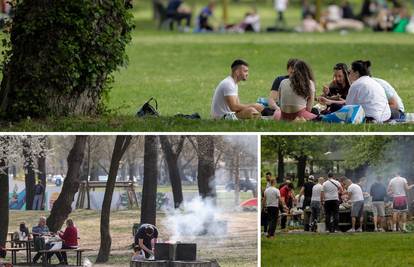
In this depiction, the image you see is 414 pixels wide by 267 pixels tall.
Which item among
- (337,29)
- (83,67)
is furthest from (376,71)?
(337,29)

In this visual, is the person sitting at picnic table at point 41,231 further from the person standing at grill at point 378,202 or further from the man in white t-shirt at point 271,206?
the person standing at grill at point 378,202

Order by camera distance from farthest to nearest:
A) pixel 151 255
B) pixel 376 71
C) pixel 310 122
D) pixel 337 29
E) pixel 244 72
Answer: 1. pixel 337 29
2. pixel 376 71
3. pixel 244 72
4. pixel 310 122
5. pixel 151 255

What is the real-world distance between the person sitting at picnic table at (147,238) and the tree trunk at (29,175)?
1.13m

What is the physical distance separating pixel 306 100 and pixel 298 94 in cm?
17

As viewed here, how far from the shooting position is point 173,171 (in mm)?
12055

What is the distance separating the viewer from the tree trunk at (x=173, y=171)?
12.0 meters

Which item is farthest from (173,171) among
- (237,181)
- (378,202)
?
(378,202)

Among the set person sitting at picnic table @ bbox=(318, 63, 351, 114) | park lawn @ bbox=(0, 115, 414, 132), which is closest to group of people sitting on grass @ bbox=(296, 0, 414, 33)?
person sitting at picnic table @ bbox=(318, 63, 351, 114)

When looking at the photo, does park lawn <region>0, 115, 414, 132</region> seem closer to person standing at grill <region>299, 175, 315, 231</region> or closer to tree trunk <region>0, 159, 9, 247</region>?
person standing at grill <region>299, 175, 315, 231</region>

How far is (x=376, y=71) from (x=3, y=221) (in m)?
14.5

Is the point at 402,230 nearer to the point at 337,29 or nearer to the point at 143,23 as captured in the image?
the point at 337,29

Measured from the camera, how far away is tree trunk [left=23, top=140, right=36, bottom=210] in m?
12.1

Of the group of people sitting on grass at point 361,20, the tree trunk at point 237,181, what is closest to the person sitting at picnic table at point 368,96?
the tree trunk at point 237,181

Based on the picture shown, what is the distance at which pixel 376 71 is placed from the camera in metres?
25.3
